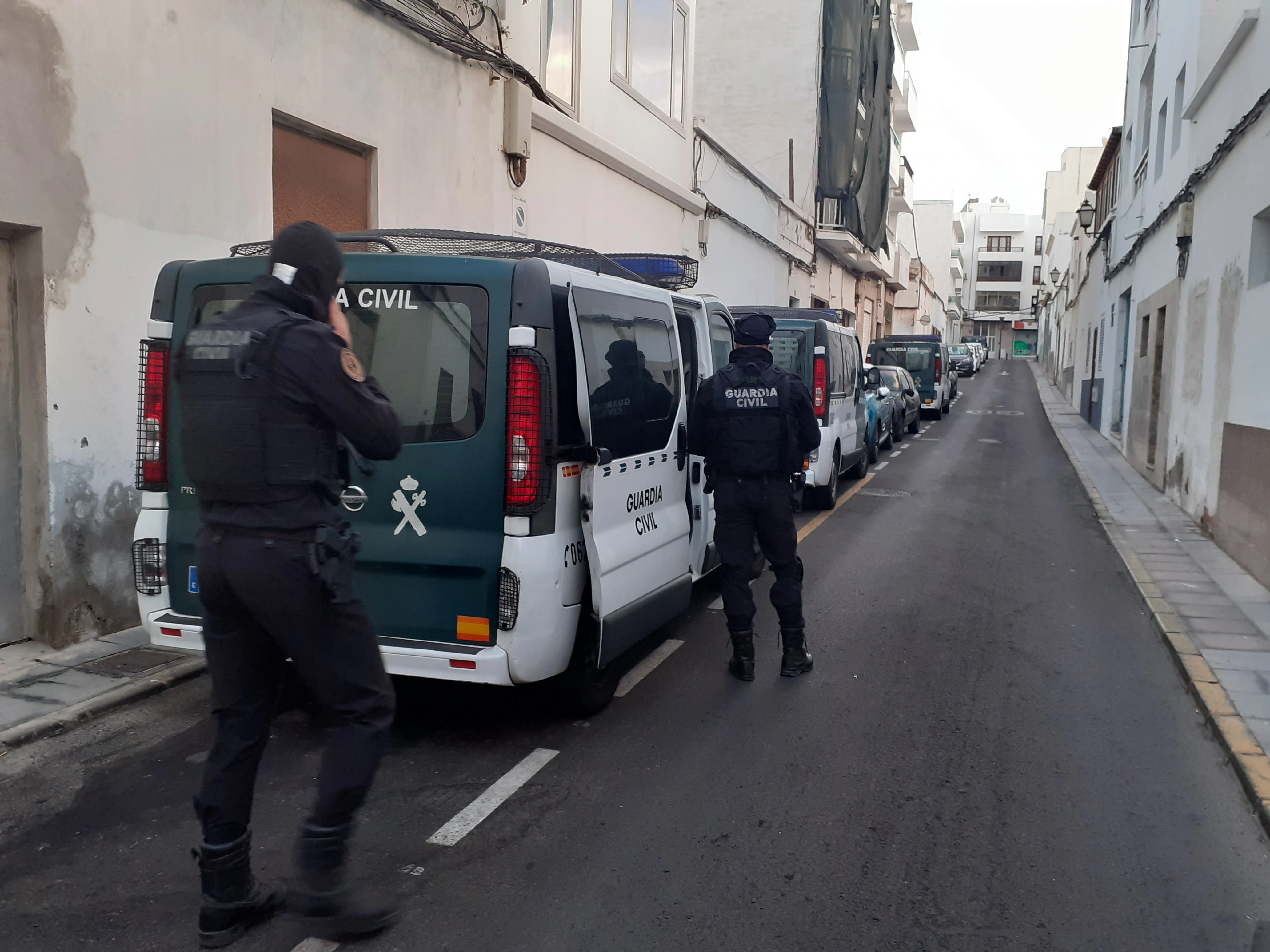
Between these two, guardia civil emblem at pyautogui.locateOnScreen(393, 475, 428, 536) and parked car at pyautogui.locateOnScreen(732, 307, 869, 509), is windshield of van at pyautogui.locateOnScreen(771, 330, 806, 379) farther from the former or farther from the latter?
guardia civil emblem at pyautogui.locateOnScreen(393, 475, 428, 536)

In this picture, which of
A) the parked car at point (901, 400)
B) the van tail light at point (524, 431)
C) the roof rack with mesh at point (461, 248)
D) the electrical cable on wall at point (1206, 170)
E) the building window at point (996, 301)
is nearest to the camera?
the van tail light at point (524, 431)

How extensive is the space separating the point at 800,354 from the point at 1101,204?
2061 centimetres

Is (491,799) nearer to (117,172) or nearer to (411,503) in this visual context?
(411,503)

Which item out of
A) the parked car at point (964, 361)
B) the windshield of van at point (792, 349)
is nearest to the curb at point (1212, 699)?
the windshield of van at point (792, 349)

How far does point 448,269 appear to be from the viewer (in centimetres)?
419

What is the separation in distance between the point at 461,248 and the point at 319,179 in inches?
158

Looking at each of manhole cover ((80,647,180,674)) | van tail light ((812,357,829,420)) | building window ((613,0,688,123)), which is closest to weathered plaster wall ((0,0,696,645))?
manhole cover ((80,647,180,674))

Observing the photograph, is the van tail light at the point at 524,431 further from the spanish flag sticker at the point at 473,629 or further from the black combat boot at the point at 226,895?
the black combat boot at the point at 226,895

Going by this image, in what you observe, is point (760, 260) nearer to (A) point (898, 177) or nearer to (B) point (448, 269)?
(B) point (448, 269)

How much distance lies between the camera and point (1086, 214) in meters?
24.5

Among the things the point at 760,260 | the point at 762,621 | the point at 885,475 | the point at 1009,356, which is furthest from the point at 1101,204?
the point at 1009,356

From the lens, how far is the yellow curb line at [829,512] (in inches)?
414

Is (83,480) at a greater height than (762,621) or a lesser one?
greater

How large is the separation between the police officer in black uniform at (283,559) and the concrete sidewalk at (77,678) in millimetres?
2070
